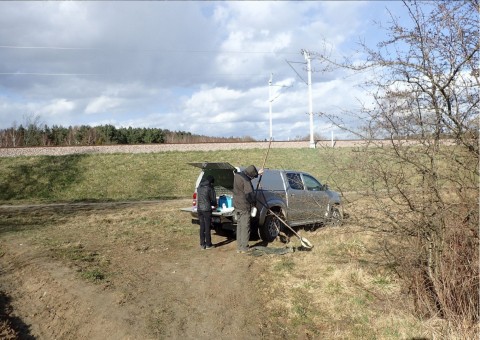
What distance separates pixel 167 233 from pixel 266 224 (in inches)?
123

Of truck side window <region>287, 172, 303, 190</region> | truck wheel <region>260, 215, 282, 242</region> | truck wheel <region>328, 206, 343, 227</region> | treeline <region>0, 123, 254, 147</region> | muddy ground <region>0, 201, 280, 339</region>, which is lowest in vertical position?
muddy ground <region>0, 201, 280, 339</region>

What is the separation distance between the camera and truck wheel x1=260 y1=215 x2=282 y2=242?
9.67 metres

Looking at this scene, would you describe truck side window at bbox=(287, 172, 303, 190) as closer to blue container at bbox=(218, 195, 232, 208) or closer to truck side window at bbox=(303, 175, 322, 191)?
truck side window at bbox=(303, 175, 322, 191)

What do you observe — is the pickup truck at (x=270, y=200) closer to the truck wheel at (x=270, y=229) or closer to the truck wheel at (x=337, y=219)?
the truck wheel at (x=270, y=229)

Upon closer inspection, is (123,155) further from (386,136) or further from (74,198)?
(386,136)

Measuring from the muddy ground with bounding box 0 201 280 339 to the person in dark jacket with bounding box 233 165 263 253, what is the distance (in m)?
0.41

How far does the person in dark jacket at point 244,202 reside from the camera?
8.73 meters

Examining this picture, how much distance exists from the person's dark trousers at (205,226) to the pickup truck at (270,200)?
0.42 meters

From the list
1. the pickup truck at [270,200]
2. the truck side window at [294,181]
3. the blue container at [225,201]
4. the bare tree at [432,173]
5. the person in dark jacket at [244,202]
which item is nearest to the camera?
the bare tree at [432,173]

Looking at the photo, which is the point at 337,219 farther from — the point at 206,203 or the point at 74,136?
the point at 74,136

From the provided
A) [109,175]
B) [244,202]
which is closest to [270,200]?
[244,202]

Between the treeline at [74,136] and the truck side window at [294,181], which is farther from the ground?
the treeline at [74,136]

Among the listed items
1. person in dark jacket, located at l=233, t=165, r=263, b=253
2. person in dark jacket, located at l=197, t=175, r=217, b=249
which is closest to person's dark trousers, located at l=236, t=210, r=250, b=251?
person in dark jacket, located at l=233, t=165, r=263, b=253

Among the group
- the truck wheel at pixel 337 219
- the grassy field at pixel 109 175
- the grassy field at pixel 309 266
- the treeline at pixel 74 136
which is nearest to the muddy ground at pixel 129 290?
the grassy field at pixel 309 266
